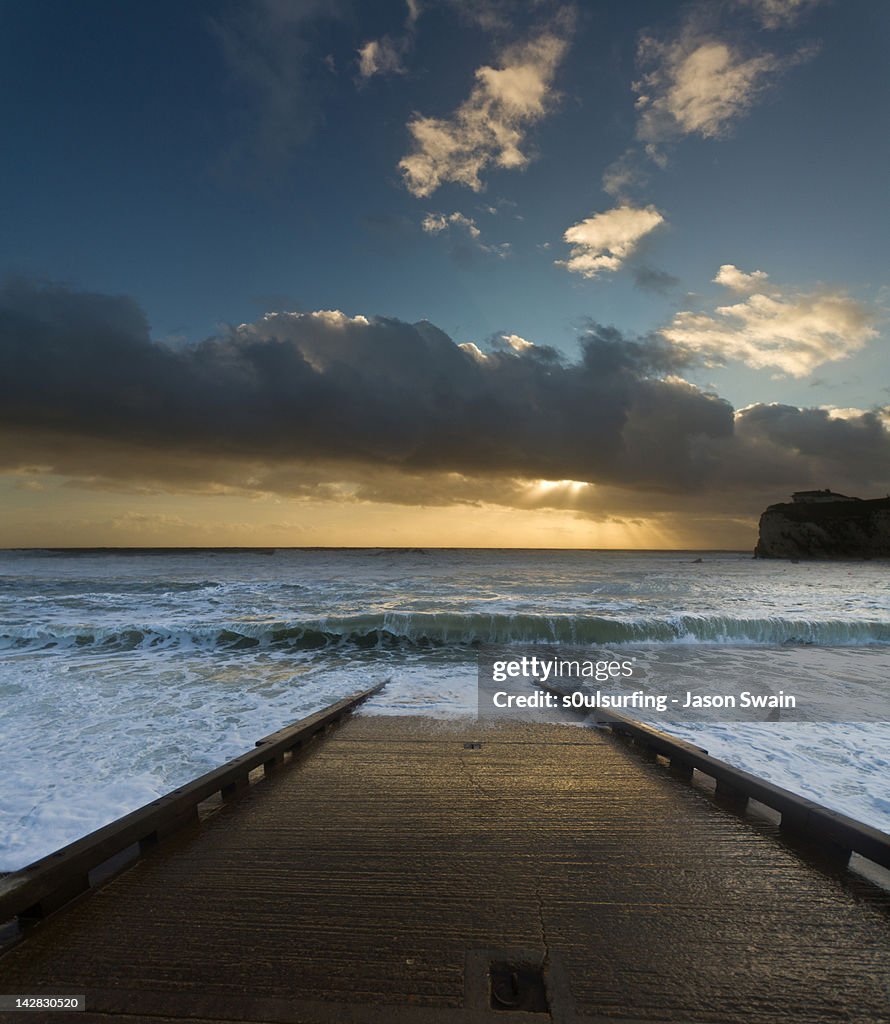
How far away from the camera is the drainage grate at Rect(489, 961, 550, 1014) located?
2.07 metres

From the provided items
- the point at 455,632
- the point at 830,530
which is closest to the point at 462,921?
the point at 455,632

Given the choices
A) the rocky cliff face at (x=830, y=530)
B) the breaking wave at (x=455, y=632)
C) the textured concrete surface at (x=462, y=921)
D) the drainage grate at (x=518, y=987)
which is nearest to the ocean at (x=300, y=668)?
the breaking wave at (x=455, y=632)

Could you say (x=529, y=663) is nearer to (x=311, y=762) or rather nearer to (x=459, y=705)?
(x=459, y=705)

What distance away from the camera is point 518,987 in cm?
218

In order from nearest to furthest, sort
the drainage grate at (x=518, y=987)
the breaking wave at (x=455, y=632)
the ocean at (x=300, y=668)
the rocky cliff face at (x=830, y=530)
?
the drainage grate at (x=518, y=987) → the ocean at (x=300, y=668) → the breaking wave at (x=455, y=632) → the rocky cliff face at (x=830, y=530)

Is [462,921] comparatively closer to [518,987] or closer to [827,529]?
[518,987]

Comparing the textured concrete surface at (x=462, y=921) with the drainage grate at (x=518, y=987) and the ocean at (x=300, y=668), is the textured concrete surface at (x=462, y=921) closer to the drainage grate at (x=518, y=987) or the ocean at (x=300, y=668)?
the drainage grate at (x=518, y=987)

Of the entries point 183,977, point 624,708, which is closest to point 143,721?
point 183,977

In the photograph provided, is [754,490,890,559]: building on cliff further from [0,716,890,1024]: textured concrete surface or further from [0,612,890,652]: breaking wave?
[0,716,890,1024]: textured concrete surface

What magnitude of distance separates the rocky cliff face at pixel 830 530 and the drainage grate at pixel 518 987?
134663mm

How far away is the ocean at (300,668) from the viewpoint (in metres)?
6.15

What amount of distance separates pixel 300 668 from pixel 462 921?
1145 cm

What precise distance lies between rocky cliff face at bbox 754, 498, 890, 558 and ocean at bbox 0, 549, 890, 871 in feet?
317

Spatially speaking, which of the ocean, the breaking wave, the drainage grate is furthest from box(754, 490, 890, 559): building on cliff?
the drainage grate
